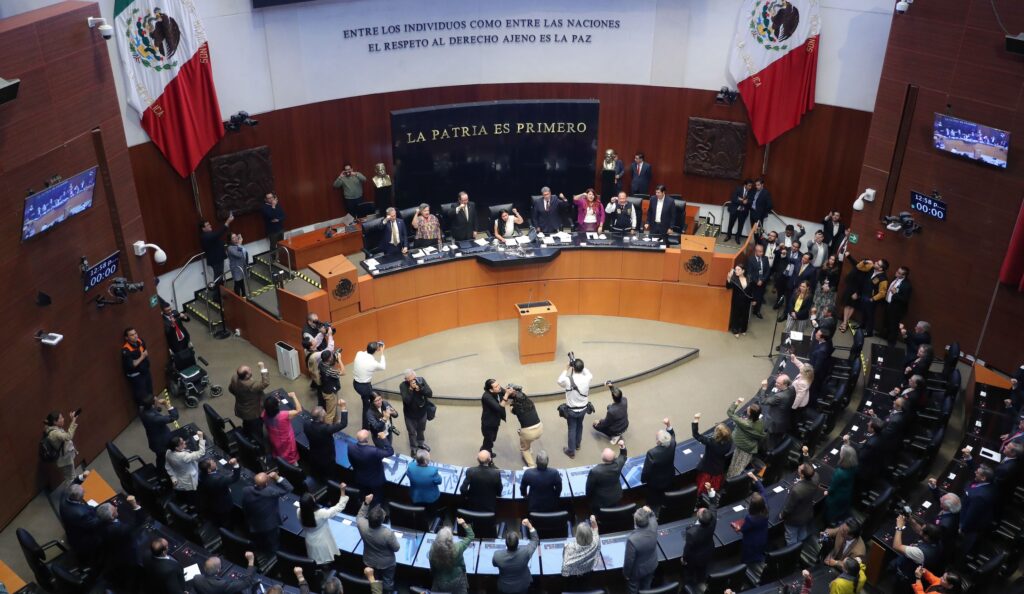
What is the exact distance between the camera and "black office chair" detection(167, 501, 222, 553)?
32.3ft

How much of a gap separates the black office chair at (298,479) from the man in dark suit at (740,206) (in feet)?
34.4

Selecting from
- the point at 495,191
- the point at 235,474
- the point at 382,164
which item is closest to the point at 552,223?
the point at 495,191

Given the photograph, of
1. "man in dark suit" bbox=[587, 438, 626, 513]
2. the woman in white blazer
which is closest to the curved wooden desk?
the woman in white blazer

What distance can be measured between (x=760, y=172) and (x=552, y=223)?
5005 millimetres

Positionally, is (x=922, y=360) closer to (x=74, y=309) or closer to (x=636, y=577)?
(x=636, y=577)

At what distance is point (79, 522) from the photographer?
30.6 feet

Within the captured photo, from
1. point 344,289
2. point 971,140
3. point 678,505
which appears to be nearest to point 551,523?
point 678,505

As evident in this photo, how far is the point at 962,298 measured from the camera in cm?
1400

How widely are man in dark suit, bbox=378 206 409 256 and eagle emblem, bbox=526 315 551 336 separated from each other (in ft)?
8.71

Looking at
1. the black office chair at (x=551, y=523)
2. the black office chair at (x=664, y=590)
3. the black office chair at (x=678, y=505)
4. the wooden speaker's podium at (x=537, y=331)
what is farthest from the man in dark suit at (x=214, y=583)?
the wooden speaker's podium at (x=537, y=331)

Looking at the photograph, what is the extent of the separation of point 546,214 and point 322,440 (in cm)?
708

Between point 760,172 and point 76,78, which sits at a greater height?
point 76,78

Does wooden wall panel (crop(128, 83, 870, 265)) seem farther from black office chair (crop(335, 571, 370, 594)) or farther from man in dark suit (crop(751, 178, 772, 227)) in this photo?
black office chair (crop(335, 571, 370, 594))

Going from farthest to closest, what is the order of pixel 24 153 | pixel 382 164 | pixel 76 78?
1. pixel 382 164
2. pixel 76 78
3. pixel 24 153
